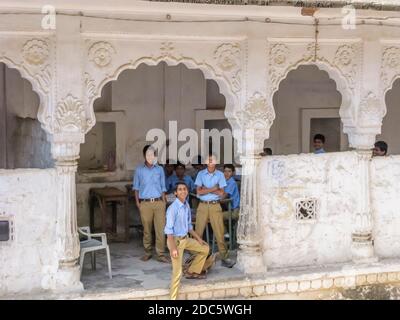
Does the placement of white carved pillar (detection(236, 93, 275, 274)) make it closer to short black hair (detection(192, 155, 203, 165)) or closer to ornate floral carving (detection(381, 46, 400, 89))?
ornate floral carving (detection(381, 46, 400, 89))

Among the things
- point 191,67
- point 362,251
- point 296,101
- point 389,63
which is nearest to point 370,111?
point 389,63

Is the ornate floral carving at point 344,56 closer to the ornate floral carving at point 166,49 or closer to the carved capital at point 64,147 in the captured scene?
the ornate floral carving at point 166,49

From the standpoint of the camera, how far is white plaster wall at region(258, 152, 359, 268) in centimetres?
932

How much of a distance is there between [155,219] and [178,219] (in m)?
1.30

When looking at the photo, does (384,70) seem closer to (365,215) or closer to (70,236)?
(365,215)

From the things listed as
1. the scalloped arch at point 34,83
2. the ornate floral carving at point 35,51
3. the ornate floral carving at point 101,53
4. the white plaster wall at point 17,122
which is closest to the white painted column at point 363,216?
the ornate floral carving at point 101,53

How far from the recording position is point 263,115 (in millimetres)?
9148

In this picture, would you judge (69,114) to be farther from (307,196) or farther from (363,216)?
(363,216)

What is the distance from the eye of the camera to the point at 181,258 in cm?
845

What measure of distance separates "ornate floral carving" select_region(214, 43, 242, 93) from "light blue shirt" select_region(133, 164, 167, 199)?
1.57 m

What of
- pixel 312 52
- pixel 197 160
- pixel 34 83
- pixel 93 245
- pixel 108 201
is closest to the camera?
pixel 34 83

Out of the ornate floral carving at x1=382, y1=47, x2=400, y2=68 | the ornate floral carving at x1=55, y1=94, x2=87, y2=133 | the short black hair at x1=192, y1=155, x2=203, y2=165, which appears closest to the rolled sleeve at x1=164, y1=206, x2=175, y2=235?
the ornate floral carving at x1=55, y1=94, x2=87, y2=133
